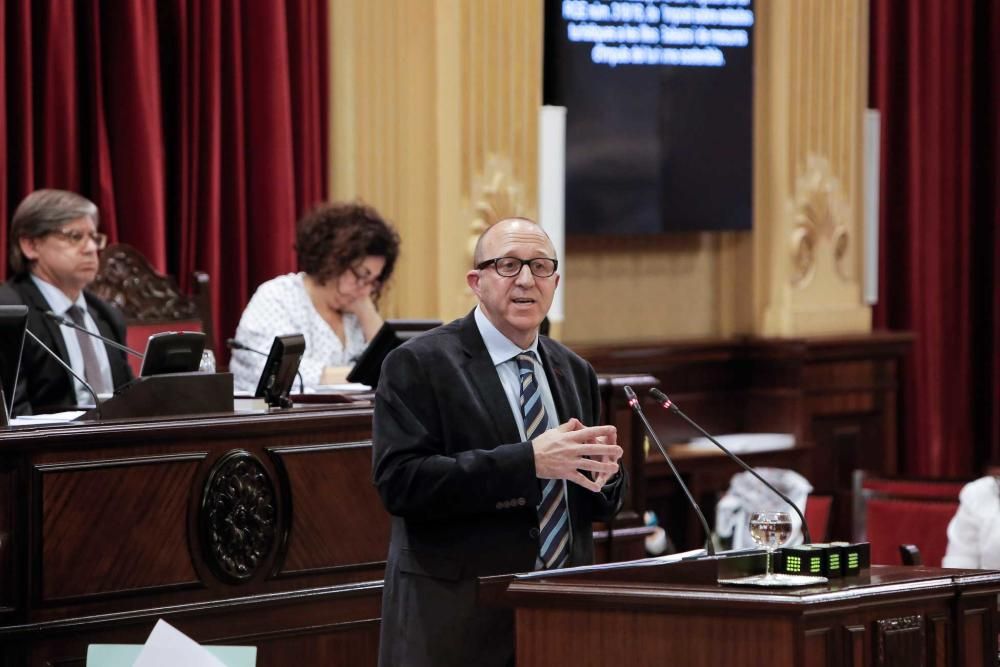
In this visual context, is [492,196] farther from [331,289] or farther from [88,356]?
[88,356]

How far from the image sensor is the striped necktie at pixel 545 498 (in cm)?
312

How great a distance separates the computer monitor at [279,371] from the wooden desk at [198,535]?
12 centimetres

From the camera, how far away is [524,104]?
22.8 ft

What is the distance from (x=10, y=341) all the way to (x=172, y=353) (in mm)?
488

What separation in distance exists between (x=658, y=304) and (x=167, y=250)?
8.73 ft

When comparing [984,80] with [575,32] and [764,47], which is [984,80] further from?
[575,32]

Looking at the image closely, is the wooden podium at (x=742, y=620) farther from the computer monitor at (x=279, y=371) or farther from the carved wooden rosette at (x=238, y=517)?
the computer monitor at (x=279, y=371)

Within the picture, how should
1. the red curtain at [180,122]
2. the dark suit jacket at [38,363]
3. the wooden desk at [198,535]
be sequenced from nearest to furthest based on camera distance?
1. the wooden desk at [198,535]
2. the dark suit jacket at [38,363]
3. the red curtain at [180,122]

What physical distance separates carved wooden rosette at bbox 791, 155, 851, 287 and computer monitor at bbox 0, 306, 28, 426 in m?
4.79

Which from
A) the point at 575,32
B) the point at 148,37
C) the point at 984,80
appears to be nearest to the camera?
the point at 148,37

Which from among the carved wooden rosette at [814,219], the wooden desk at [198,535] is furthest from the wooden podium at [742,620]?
the carved wooden rosette at [814,219]

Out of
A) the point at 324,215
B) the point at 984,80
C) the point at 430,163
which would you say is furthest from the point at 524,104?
the point at 984,80

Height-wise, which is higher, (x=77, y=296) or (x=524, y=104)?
(x=524, y=104)

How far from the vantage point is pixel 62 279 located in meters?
4.96
